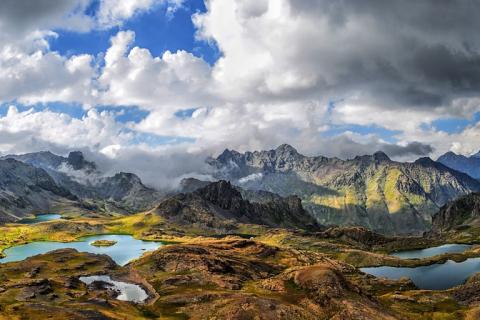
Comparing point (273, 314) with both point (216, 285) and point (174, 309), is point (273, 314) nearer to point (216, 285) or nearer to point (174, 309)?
point (174, 309)

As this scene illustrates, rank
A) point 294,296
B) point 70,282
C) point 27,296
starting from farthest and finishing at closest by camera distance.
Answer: point 70,282 → point 294,296 → point 27,296

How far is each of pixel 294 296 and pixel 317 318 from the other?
70.6 ft

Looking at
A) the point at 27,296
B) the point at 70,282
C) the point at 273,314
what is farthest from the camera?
the point at 70,282

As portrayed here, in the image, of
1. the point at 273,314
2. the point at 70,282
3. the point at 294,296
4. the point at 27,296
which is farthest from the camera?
the point at 70,282

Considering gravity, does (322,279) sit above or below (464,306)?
above

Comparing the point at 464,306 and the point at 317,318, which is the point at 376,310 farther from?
the point at 464,306

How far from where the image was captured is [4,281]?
193250 millimetres

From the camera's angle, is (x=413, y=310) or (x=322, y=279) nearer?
(x=322, y=279)

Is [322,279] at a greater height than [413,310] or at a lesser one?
greater

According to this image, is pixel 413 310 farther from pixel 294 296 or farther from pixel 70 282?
pixel 70 282

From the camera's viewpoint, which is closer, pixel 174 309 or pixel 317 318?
pixel 317 318

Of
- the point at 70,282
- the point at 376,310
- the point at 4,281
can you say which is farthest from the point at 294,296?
the point at 4,281

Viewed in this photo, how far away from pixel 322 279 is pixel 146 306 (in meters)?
61.4

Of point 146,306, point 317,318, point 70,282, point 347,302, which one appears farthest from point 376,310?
point 70,282
